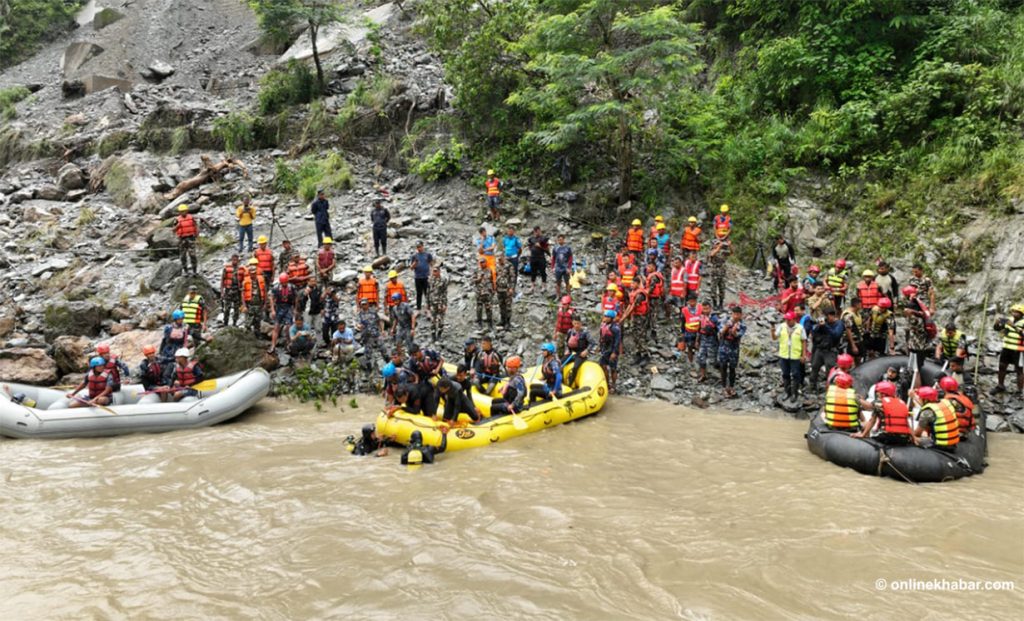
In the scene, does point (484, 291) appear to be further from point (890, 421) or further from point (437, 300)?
point (890, 421)

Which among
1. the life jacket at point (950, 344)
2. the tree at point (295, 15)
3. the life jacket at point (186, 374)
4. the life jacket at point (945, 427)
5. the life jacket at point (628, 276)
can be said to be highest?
the tree at point (295, 15)

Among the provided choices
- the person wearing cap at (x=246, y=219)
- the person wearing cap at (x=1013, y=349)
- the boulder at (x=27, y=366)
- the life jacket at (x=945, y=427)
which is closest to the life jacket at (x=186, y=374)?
the boulder at (x=27, y=366)

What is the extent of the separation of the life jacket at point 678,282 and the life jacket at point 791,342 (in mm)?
2479

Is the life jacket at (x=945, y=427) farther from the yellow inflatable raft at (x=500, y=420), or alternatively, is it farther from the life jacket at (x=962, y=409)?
the yellow inflatable raft at (x=500, y=420)

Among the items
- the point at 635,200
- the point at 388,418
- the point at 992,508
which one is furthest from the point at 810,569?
the point at 635,200

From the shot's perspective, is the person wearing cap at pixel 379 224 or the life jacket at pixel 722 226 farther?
the person wearing cap at pixel 379 224

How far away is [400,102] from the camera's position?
72.5 feet

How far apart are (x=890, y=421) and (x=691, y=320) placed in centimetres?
403

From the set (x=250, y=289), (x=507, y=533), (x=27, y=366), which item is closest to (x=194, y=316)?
(x=250, y=289)

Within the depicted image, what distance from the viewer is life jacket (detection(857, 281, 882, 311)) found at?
425 inches

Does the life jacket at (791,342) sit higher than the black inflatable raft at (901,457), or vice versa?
the life jacket at (791,342)

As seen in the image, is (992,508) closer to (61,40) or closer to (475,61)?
(475,61)

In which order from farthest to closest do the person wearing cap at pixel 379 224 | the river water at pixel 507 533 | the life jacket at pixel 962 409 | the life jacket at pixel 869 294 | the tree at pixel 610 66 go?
the person wearing cap at pixel 379 224, the tree at pixel 610 66, the life jacket at pixel 869 294, the life jacket at pixel 962 409, the river water at pixel 507 533

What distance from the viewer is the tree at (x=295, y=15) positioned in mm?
23344
